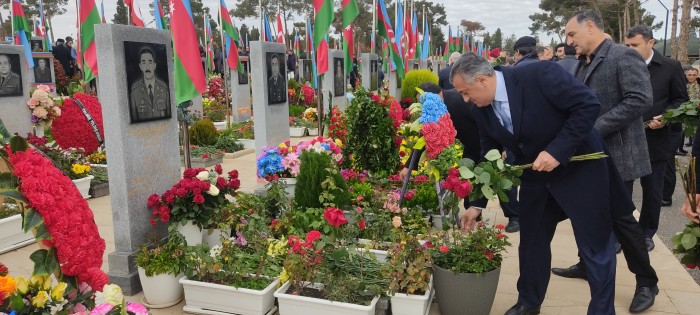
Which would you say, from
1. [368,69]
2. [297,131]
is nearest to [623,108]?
[368,69]

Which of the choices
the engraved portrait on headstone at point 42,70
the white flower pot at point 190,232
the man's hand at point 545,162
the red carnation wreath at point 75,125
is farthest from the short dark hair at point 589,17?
the engraved portrait on headstone at point 42,70

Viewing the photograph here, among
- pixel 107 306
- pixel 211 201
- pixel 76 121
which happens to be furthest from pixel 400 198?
pixel 76 121

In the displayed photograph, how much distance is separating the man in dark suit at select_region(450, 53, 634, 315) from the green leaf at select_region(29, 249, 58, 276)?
6.85ft

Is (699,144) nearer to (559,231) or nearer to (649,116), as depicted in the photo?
(649,116)

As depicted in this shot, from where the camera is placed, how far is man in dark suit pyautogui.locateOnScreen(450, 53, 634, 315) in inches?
116

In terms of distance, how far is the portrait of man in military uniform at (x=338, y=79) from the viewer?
10.3 meters

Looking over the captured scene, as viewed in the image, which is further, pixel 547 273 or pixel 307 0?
pixel 307 0

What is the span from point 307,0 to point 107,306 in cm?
5394

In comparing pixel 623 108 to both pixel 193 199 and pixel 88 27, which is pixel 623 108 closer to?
pixel 193 199

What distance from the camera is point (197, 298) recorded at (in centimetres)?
373

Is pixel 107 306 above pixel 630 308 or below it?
above

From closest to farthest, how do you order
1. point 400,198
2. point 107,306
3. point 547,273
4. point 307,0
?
point 107,306, point 547,273, point 400,198, point 307,0

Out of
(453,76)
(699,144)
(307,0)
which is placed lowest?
(699,144)

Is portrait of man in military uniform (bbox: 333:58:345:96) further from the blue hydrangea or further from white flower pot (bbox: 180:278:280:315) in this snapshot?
white flower pot (bbox: 180:278:280:315)
